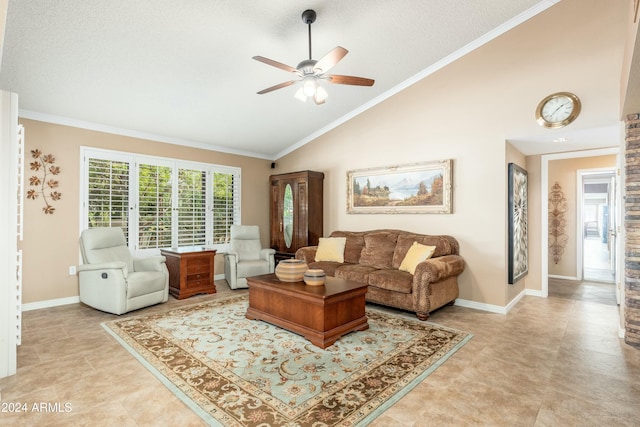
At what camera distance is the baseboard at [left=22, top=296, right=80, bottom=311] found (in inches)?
163

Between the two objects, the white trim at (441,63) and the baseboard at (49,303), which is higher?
the white trim at (441,63)

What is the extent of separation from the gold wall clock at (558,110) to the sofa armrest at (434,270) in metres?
1.97

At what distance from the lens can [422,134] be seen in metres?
4.87

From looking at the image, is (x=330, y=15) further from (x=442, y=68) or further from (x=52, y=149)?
(x=52, y=149)

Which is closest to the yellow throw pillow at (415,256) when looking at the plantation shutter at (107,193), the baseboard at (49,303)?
the plantation shutter at (107,193)

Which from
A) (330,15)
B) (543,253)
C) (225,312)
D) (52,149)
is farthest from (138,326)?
(543,253)

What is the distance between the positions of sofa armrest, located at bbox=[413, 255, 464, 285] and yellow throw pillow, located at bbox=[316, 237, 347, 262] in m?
1.54

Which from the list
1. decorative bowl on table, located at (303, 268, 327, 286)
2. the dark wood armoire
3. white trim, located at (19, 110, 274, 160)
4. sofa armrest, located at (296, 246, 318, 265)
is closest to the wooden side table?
sofa armrest, located at (296, 246, 318, 265)

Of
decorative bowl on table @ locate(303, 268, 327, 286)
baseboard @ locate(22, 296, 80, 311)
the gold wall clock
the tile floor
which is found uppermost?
the gold wall clock

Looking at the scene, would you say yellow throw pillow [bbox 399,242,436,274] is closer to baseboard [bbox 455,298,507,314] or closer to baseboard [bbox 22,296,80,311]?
baseboard [bbox 455,298,507,314]

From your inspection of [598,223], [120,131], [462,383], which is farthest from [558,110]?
[598,223]

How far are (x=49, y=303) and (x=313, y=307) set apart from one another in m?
3.74

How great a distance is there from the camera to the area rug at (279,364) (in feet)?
6.63

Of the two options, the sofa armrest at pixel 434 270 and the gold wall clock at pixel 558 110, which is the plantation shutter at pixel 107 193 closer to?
the sofa armrest at pixel 434 270
